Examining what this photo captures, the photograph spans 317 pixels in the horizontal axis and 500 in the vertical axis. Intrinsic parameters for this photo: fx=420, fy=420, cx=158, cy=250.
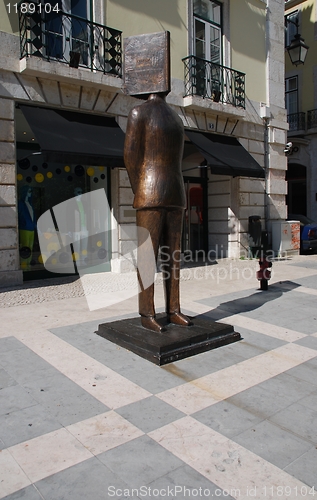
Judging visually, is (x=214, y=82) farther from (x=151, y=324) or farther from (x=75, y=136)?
(x=151, y=324)

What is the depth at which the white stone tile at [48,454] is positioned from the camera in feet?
8.39

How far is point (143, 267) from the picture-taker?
4.81 metres

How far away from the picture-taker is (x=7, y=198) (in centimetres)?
855

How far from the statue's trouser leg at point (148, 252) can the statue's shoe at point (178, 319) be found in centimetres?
33

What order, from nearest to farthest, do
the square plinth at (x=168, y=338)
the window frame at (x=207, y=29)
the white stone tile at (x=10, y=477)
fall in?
the white stone tile at (x=10, y=477)
the square plinth at (x=168, y=338)
the window frame at (x=207, y=29)

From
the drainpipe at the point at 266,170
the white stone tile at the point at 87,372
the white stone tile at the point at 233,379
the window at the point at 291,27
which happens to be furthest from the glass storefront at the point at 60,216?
the window at the point at 291,27

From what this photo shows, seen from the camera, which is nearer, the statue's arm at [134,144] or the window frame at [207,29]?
the statue's arm at [134,144]

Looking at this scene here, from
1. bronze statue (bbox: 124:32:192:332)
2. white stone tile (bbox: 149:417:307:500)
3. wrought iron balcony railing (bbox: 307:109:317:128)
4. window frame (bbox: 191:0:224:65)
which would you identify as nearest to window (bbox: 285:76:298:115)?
wrought iron balcony railing (bbox: 307:109:317:128)

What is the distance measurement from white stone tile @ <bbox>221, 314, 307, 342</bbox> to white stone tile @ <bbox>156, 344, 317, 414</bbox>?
386mm

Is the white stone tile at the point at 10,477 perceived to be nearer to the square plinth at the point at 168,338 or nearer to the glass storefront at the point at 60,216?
the square plinth at the point at 168,338

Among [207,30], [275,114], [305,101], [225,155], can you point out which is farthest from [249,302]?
[305,101]

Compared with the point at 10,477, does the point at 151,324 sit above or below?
above

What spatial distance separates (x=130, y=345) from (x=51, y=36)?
7994mm

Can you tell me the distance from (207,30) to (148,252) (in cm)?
1065
